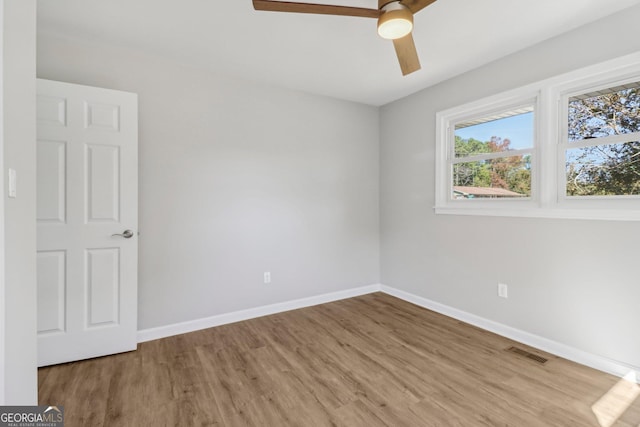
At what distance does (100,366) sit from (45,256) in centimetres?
87

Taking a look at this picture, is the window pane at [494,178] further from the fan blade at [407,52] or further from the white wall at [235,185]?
the fan blade at [407,52]

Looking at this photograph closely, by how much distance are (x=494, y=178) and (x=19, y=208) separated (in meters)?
3.30

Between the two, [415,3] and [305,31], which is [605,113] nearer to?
[415,3]

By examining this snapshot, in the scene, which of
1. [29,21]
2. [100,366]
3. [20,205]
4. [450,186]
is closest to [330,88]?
[450,186]

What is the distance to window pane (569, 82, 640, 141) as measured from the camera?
2.07 m

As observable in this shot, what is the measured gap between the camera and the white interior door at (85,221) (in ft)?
7.02

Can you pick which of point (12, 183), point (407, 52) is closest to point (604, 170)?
point (407, 52)

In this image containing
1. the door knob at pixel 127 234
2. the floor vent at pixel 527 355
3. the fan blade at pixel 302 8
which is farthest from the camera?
the door knob at pixel 127 234

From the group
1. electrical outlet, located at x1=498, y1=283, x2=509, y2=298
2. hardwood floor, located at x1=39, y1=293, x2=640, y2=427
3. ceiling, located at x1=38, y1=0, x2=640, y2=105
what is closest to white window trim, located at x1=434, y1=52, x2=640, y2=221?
ceiling, located at x1=38, y1=0, x2=640, y2=105

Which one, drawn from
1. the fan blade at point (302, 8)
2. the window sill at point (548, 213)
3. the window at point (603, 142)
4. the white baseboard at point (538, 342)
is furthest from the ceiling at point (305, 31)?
the white baseboard at point (538, 342)

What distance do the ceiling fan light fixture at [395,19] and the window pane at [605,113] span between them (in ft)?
5.36

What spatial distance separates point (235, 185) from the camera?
3.04 m

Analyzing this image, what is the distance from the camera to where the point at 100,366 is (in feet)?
7.14

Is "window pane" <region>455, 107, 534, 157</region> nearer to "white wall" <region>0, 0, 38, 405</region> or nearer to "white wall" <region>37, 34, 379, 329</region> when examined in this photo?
"white wall" <region>37, 34, 379, 329</region>
